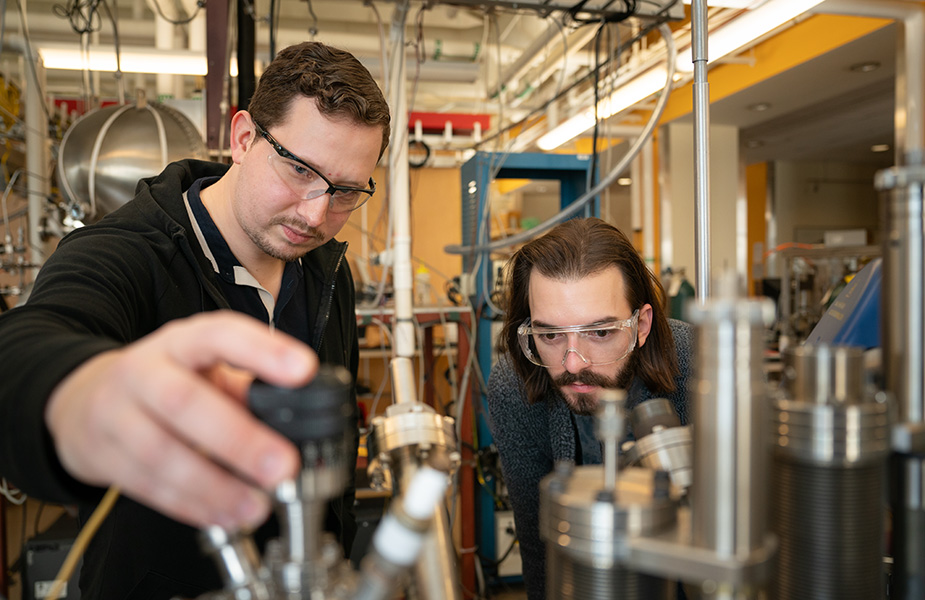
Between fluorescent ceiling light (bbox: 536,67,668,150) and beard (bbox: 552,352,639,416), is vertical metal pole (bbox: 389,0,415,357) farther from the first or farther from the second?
fluorescent ceiling light (bbox: 536,67,668,150)

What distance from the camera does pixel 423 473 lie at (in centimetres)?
36

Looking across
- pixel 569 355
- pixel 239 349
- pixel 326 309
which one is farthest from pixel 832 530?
pixel 326 309

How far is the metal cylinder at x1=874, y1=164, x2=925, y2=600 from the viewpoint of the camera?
470 mm

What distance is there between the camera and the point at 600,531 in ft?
1.35

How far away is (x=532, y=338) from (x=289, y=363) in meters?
1.16

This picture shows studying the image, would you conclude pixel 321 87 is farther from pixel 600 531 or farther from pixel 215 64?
pixel 215 64

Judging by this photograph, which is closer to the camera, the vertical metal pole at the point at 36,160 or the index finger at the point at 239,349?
the index finger at the point at 239,349

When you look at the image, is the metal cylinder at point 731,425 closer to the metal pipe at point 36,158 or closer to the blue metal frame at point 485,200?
the blue metal frame at point 485,200

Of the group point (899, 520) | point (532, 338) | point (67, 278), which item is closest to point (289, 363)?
point (899, 520)

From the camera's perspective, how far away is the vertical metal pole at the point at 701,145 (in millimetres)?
804

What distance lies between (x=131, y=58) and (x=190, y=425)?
2844 millimetres

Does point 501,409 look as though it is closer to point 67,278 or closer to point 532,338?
point 532,338

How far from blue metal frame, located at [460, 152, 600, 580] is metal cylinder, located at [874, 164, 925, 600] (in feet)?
7.37

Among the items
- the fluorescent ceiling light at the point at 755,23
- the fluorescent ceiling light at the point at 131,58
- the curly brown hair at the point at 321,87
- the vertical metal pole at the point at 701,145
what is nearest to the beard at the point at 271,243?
the curly brown hair at the point at 321,87
